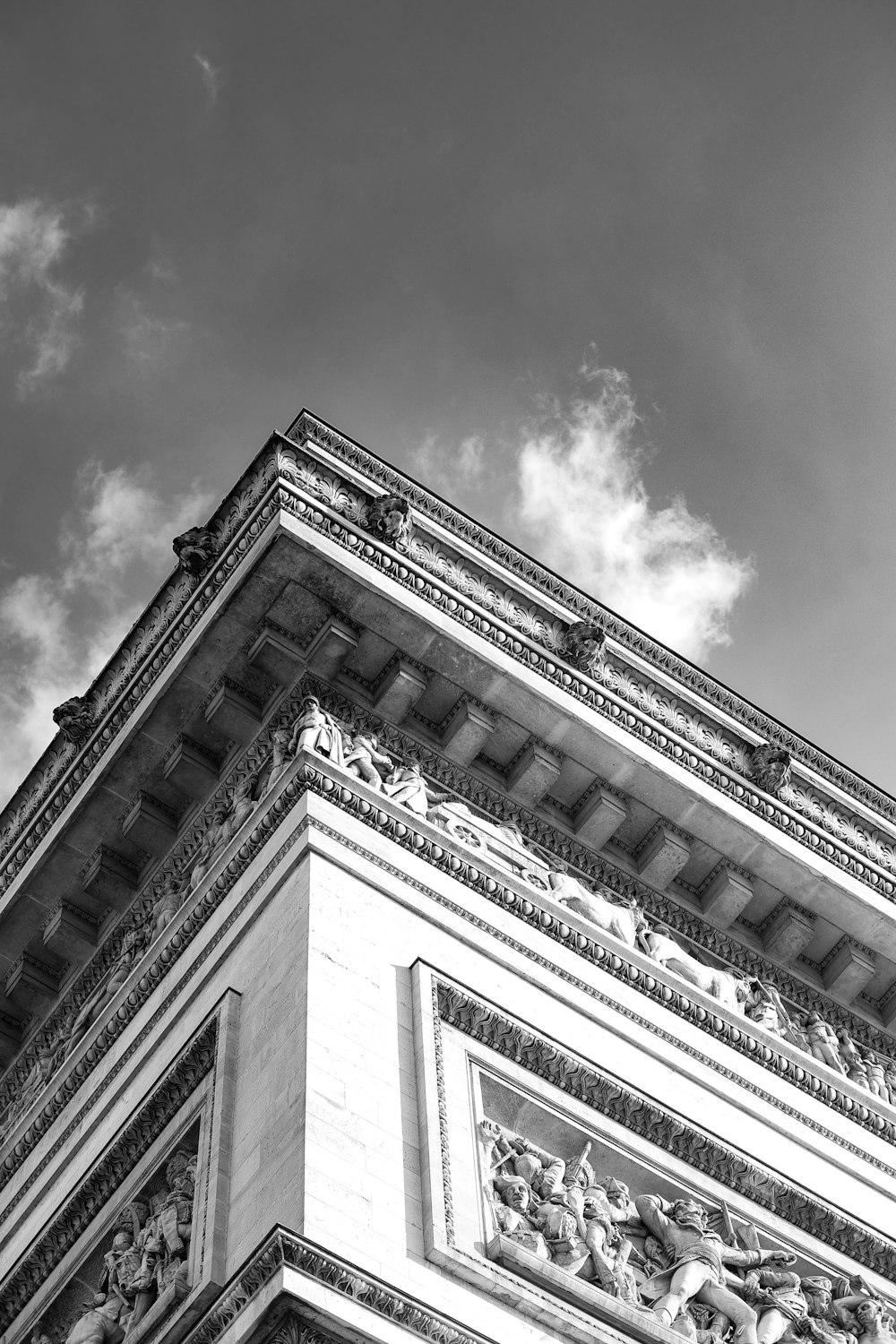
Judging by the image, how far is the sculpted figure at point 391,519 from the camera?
16.2 meters

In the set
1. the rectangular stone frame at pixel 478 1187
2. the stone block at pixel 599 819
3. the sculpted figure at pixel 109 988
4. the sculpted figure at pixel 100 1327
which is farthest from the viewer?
the stone block at pixel 599 819

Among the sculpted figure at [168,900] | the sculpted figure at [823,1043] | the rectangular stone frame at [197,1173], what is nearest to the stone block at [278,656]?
the sculpted figure at [168,900]

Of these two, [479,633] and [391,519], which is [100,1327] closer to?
[479,633]

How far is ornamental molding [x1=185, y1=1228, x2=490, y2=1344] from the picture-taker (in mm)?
9812

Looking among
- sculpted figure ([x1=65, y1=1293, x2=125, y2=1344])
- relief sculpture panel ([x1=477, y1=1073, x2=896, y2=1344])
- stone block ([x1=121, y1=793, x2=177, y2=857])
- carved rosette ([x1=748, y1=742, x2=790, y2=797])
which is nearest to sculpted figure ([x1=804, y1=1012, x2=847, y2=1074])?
carved rosette ([x1=748, y1=742, x2=790, y2=797])

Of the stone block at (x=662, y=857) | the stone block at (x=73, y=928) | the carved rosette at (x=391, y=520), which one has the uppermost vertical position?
the carved rosette at (x=391, y=520)

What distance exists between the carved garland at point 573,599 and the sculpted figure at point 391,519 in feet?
3.22

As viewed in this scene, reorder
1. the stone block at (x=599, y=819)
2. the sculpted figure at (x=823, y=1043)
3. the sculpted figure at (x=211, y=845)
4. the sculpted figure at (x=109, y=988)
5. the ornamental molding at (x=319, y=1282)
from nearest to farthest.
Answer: the ornamental molding at (x=319, y=1282), the sculpted figure at (x=211, y=845), the sculpted figure at (x=109, y=988), the sculpted figure at (x=823, y=1043), the stone block at (x=599, y=819)

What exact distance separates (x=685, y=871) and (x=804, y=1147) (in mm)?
2889

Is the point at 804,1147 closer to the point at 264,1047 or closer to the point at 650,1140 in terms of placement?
the point at 650,1140

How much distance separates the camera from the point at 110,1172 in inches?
513

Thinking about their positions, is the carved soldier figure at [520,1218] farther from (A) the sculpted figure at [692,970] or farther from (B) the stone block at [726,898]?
(B) the stone block at [726,898]

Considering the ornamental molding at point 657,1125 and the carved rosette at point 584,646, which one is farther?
the carved rosette at point 584,646

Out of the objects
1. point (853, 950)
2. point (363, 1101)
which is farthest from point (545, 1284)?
point (853, 950)
